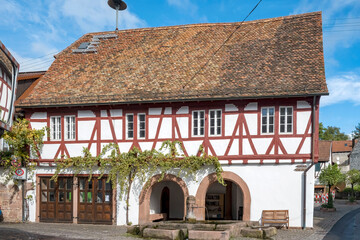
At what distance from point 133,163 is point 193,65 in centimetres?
561

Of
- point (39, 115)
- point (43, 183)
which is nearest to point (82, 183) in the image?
point (43, 183)

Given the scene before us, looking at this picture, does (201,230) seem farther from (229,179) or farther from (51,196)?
(51,196)

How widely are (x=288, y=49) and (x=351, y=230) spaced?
8.75m

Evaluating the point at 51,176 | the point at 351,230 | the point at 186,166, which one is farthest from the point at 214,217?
the point at 51,176

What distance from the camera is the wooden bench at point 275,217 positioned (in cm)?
1745

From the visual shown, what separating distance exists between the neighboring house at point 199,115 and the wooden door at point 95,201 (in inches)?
1.8

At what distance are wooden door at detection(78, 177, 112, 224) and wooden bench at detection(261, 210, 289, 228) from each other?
6.95 meters

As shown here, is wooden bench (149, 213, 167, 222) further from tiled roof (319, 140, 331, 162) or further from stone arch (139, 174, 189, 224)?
tiled roof (319, 140, 331, 162)

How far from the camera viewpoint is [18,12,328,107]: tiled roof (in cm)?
1844

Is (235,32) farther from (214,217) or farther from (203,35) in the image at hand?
(214,217)

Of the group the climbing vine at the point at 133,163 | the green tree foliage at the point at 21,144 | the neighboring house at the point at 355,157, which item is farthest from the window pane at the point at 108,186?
the neighboring house at the point at 355,157

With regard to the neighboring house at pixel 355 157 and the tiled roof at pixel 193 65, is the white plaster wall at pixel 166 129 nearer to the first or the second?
the tiled roof at pixel 193 65

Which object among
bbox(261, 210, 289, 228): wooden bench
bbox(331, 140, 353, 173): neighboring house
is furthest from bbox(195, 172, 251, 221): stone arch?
bbox(331, 140, 353, 173): neighboring house

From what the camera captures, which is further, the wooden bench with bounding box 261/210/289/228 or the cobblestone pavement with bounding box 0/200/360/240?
the wooden bench with bounding box 261/210/289/228
